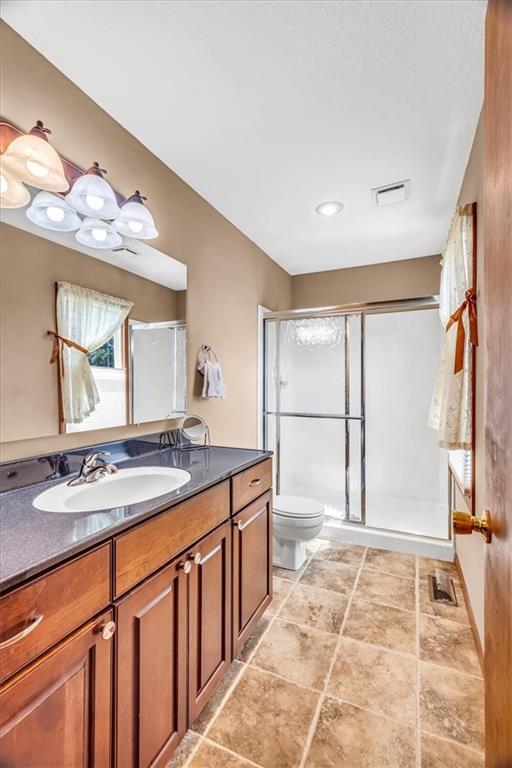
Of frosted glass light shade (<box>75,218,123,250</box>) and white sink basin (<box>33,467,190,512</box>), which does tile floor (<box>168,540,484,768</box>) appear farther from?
frosted glass light shade (<box>75,218,123,250</box>)

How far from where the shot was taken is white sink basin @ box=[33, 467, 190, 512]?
3.54ft

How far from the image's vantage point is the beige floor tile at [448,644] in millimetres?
1517

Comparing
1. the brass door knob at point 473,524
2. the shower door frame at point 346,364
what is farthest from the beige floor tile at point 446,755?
the shower door frame at point 346,364

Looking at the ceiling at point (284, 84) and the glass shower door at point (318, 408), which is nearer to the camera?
the ceiling at point (284, 84)

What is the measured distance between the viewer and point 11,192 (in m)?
1.12

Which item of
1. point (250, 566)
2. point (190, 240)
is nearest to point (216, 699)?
point (250, 566)

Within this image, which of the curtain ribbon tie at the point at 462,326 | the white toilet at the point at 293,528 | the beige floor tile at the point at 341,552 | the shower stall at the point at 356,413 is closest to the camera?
the curtain ribbon tie at the point at 462,326

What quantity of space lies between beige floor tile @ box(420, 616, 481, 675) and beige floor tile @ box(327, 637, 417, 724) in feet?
0.38

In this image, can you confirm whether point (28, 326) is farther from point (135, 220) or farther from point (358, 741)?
point (358, 741)

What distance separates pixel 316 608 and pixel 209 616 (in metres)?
0.89

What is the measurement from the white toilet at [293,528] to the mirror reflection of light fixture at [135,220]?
68.6 inches

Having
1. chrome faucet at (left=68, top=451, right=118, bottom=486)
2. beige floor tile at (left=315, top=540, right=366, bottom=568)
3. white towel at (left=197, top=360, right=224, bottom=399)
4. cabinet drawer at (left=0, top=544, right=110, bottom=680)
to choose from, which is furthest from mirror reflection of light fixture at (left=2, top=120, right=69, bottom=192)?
beige floor tile at (left=315, top=540, right=366, bottom=568)

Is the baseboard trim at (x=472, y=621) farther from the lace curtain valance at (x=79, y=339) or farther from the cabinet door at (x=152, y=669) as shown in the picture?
the lace curtain valance at (x=79, y=339)

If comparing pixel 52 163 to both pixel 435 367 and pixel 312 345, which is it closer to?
pixel 312 345
